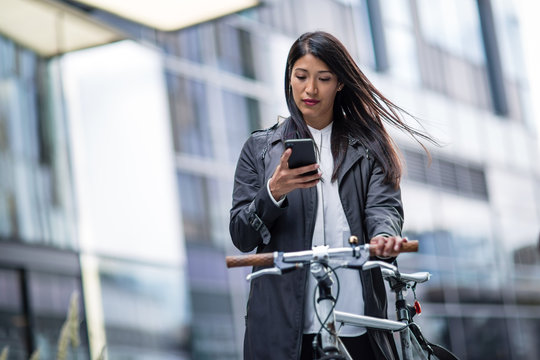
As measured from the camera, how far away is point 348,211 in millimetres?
3213

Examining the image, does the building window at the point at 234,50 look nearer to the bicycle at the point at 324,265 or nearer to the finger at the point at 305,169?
the finger at the point at 305,169

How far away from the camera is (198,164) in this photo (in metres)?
13.4

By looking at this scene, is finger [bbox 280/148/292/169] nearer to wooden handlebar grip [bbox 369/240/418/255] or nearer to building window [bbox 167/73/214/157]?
wooden handlebar grip [bbox 369/240/418/255]

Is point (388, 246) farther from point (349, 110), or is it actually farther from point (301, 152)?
point (349, 110)

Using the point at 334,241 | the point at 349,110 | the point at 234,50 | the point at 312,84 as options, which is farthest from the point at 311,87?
the point at 234,50

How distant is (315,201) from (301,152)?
0.39 meters

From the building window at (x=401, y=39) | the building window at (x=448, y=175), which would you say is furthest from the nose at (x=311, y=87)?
the building window at (x=401, y=39)

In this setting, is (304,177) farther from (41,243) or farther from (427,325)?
(427,325)

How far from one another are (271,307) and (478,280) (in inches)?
732

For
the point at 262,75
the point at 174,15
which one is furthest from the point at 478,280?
the point at 174,15

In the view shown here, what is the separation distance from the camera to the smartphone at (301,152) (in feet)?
9.28

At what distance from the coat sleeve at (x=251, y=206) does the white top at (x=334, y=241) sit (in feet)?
0.65

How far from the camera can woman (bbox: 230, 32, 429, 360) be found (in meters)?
3.06

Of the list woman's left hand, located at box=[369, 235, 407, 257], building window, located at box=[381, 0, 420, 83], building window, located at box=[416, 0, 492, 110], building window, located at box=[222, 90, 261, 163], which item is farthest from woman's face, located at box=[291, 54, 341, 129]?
building window, located at box=[416, 0, 492, 110]
